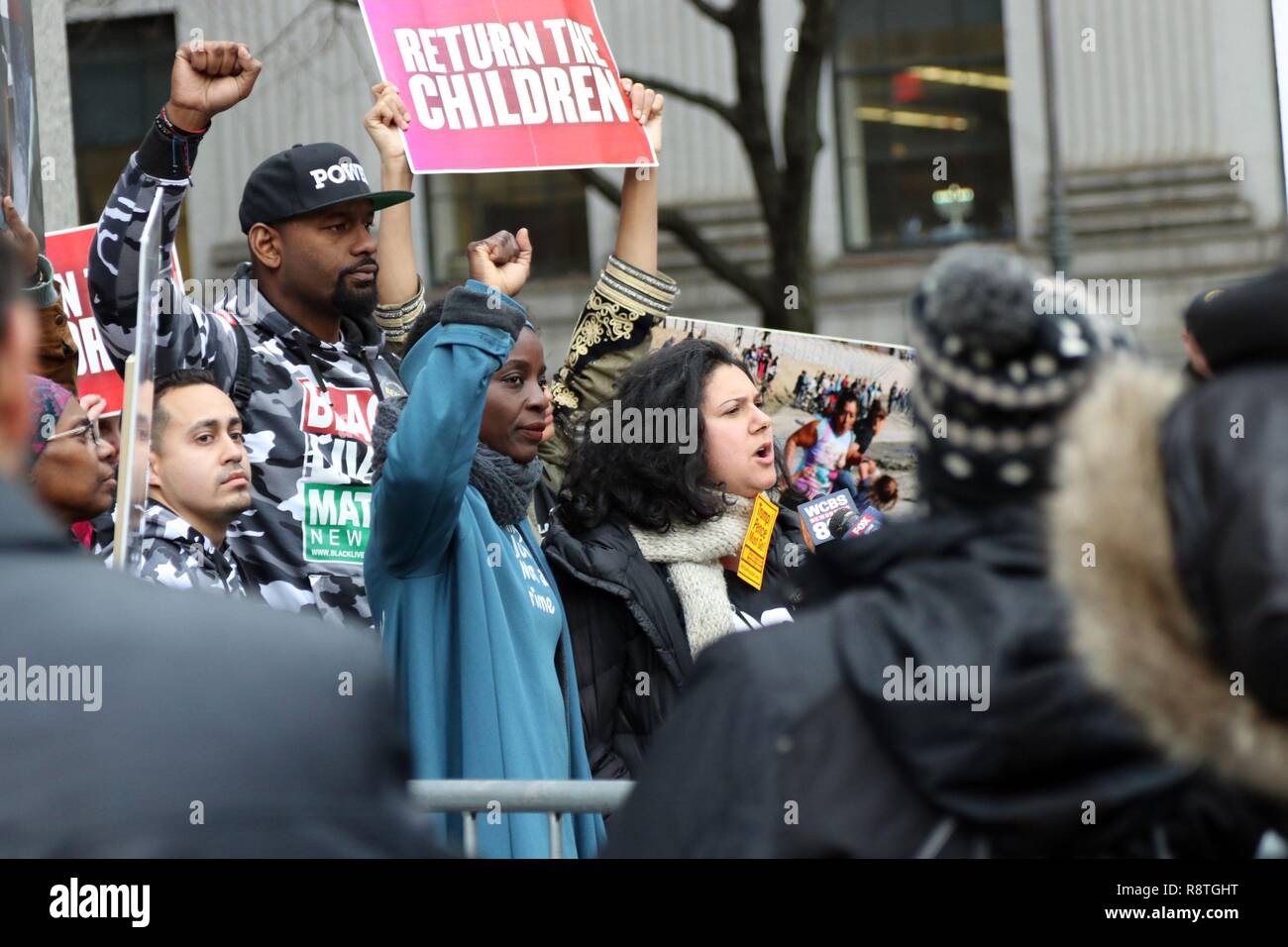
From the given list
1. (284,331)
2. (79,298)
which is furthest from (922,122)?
(284,331)

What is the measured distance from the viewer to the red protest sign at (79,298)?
5.30 m

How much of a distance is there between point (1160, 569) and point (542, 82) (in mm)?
3426

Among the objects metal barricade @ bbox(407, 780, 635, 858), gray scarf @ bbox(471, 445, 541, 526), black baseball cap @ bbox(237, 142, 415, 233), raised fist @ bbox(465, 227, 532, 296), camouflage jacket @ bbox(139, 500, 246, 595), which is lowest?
metal barricade @ bbox(407, 780, 635, 858)

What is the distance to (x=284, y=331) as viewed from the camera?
4.55 m

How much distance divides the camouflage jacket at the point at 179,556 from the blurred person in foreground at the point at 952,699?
2.04 m

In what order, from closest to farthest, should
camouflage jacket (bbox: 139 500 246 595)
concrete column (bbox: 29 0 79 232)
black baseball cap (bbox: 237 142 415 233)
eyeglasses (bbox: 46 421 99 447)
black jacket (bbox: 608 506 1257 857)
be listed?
black jacket (bbox: 608 506 1257 857) → camouflage jacket (bbox: 139 500 246 595) → eyeglasses (bbox: 46 421 99 447) → black baseball cap (bbox: 237 142 415 233) → concrete column (bbox: 29 0 79 232)

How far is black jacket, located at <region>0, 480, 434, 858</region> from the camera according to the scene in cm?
128

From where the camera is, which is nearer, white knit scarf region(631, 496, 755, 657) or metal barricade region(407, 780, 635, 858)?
metal barricade region(407, 780, 635, 858)

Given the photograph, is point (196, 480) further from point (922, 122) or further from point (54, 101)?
point (922, 122)

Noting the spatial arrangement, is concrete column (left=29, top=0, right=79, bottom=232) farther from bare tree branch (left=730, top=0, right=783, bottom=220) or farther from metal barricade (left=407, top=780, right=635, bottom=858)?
bare tree branch (left=730, top=0, right=783, bottom=220)

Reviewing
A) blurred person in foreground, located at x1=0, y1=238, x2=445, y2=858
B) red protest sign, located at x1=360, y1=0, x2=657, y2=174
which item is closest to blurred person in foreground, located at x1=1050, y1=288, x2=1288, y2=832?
blurred person in foreground, located at x1=0, y1=238, x2=445, y2=858

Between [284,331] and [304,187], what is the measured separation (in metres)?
0.42

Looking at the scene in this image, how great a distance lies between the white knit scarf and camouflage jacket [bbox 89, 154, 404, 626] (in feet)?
2.32
